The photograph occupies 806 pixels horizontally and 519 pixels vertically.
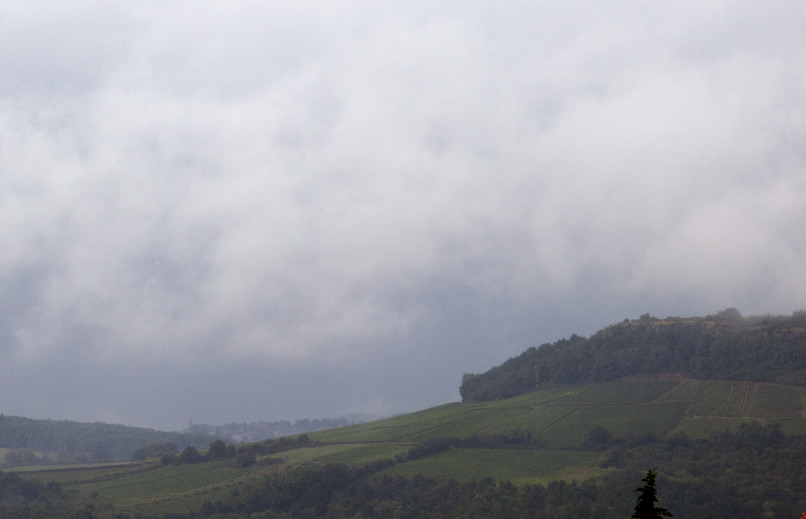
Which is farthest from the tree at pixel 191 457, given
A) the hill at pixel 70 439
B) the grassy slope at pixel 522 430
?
the hill at pixel 70 439

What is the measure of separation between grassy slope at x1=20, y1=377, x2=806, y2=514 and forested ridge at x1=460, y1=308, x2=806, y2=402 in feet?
12.7

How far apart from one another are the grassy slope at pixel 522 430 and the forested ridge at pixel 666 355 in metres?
A: 3.87

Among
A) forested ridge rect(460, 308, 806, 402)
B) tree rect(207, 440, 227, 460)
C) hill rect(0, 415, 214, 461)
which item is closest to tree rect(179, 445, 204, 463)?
tree rect(207, 440, 227, 460)

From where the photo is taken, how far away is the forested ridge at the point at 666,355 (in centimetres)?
10188

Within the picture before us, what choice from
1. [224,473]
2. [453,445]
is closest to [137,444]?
[224,473]

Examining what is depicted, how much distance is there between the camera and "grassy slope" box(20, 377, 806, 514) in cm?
8350

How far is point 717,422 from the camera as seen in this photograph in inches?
3425

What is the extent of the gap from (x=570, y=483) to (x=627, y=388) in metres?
39.8

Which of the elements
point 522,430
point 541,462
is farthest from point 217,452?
point 541,462

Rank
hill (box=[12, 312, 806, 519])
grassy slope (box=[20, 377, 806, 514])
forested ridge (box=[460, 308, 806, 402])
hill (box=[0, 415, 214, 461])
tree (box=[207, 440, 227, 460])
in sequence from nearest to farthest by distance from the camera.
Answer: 1. hill (box=[12, 312, 806, 519])
2. grassy slope (box=[20, 377, 806, 514])
3. forested ridge (box=[460, 308, 806, 402])
4. tree (box=[207, 440, 227, 460])
5. hill (box=[0, 415, 214, 461])

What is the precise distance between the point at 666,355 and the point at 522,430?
34.3 metres

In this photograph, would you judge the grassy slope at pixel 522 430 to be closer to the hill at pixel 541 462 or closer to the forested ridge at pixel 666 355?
the hill at pixel 541 462

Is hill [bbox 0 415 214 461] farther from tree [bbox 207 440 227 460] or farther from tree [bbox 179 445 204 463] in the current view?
tree [bbox 207 440 227 460]

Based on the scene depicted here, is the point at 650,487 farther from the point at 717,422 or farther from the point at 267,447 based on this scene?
the point at 267,447
